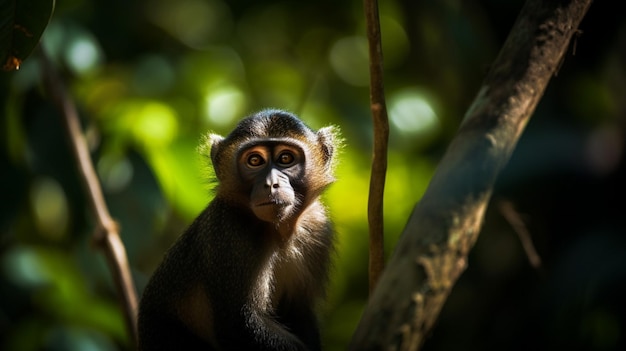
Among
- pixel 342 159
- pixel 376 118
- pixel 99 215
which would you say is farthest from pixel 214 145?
pixel 376 118

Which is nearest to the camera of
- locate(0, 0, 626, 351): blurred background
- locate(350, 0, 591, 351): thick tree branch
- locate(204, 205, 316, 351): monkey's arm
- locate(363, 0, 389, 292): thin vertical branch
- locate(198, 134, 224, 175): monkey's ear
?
locate(350, 0, 591, 351): thick tree branch

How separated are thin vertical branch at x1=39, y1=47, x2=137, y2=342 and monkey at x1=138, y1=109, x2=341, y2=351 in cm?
84

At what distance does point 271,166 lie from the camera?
6.48 metres

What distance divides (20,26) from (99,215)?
3.25m

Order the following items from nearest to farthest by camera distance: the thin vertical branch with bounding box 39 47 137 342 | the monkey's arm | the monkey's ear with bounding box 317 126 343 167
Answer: the monkey's arm
the monkey's ear with bounding box 317 126 343 167
the thin vertical branch with bounding box 39 47 137 342

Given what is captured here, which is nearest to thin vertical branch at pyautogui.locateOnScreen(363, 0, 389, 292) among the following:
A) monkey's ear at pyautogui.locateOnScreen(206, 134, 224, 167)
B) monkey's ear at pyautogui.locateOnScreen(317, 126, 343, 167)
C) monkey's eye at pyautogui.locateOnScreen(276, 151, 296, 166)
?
monkey's eye at pyautogui.locateOnScreen(276, 151, 296, 166)

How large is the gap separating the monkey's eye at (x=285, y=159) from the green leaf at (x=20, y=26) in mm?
2370

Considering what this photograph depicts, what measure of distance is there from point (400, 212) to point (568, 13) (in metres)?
7.41

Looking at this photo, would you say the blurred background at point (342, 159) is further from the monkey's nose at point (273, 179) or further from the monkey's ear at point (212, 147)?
the monkey's nose at point (273, 179)

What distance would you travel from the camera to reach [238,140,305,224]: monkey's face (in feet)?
19.8

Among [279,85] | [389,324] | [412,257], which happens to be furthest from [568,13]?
[279,85]

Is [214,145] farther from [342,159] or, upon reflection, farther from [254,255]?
[342,159]

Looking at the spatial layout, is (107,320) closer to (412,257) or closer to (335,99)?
(335,99)

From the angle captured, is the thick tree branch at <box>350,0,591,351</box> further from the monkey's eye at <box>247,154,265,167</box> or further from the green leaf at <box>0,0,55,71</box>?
the monkey's eye at <box>247,154,265,167</box>
